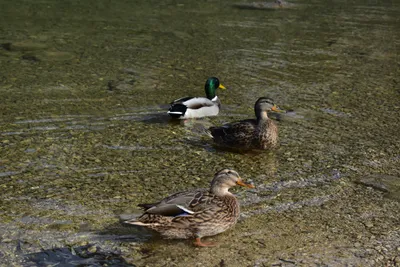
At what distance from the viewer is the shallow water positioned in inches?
247

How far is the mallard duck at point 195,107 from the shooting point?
1013 centimetres

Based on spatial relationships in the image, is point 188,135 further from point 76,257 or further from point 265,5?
point 265,5

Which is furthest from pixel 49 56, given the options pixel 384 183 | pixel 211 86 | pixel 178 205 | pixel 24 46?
pixel 178 205

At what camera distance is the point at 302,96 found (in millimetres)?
11680

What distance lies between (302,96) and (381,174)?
379cm

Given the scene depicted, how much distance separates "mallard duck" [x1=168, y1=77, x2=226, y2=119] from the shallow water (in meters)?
0.17

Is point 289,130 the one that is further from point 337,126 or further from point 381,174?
point 381,174

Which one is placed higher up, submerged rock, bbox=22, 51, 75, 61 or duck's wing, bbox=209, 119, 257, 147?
submerged rock, bbox=22, 51, 75, 61

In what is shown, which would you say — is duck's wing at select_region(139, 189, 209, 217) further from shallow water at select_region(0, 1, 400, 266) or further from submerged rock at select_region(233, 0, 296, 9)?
submerged rock at select_region(233, 0, 296, 9)

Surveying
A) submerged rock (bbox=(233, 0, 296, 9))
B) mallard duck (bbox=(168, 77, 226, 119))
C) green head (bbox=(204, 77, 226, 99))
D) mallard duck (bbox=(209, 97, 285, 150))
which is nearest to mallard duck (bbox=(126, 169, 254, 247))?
mallard duck (bbox=(209, 97, 285, 150))

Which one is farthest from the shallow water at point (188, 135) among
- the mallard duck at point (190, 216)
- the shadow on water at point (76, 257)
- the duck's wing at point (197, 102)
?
the duck's wing at point (197, 102)

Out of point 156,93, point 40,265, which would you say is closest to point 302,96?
point 156,93

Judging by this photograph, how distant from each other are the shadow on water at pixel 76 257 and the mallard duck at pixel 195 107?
14.2 ft

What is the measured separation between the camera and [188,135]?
9.73 m
